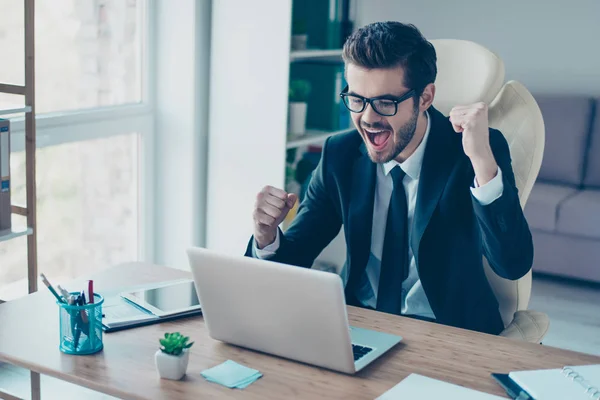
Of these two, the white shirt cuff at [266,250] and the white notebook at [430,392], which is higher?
the white shirt cuff at [266,250]

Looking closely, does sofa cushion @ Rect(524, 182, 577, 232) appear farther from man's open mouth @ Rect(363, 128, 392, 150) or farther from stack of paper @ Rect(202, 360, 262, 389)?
stack of paper @ Rect(202, 360, 262, 389)

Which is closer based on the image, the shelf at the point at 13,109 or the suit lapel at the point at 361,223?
the suit lapel at the point at 361,223

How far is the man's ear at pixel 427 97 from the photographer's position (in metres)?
1.89

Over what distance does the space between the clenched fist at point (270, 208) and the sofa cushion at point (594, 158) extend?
3081 mm

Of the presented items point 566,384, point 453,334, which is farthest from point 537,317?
point 566,384

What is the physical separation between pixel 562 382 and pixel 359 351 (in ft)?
1.16

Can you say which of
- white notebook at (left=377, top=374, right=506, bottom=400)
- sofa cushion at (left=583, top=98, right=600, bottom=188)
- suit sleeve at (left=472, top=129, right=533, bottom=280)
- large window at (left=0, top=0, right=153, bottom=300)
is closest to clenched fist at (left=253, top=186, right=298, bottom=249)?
suit sleeve at (left=472, top=129, right=533, bottom=280)

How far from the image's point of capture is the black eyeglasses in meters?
1.80

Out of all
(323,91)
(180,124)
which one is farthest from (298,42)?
(180,124)

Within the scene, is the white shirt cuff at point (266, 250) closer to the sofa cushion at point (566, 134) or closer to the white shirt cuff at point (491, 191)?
the white shirt cuff at point (491, 191)

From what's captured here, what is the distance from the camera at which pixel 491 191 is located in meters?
1.69

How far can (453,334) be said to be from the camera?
1.58 meters

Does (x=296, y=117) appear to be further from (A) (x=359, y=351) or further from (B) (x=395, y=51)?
(A) (x=359, y=351)

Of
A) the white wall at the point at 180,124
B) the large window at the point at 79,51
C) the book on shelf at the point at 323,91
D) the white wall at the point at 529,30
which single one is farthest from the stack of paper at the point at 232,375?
the white wall at the point at 529,30
